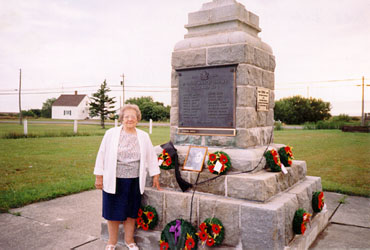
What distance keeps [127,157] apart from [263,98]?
2.11 metres

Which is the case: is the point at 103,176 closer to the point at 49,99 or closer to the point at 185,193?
the point at 185,193

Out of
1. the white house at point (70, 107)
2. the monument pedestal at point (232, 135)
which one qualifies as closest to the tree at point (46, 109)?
the white house at point (70, 107)

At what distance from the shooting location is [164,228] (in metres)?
3.63

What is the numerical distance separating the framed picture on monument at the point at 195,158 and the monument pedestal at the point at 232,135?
7 cm

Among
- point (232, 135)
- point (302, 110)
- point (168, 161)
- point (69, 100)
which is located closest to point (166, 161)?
point (168, 161)

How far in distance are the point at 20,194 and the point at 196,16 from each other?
15.3ft

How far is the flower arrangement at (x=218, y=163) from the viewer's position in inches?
141

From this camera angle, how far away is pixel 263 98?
4.32 metres

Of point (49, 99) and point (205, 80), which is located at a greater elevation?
point (49, 99)

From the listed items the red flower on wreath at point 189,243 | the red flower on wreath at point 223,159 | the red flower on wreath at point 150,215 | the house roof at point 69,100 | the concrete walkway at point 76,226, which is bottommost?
the concrete walkway at point 76,226

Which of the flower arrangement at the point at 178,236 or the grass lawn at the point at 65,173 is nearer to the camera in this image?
the flower arrangement at the point at 178,236

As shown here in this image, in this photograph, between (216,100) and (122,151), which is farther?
(216,100)

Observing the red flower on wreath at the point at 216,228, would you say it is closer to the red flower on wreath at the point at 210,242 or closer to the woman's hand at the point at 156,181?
the red flower on wreath at the point at 210,242

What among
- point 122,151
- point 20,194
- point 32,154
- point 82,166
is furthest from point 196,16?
point 32,154
